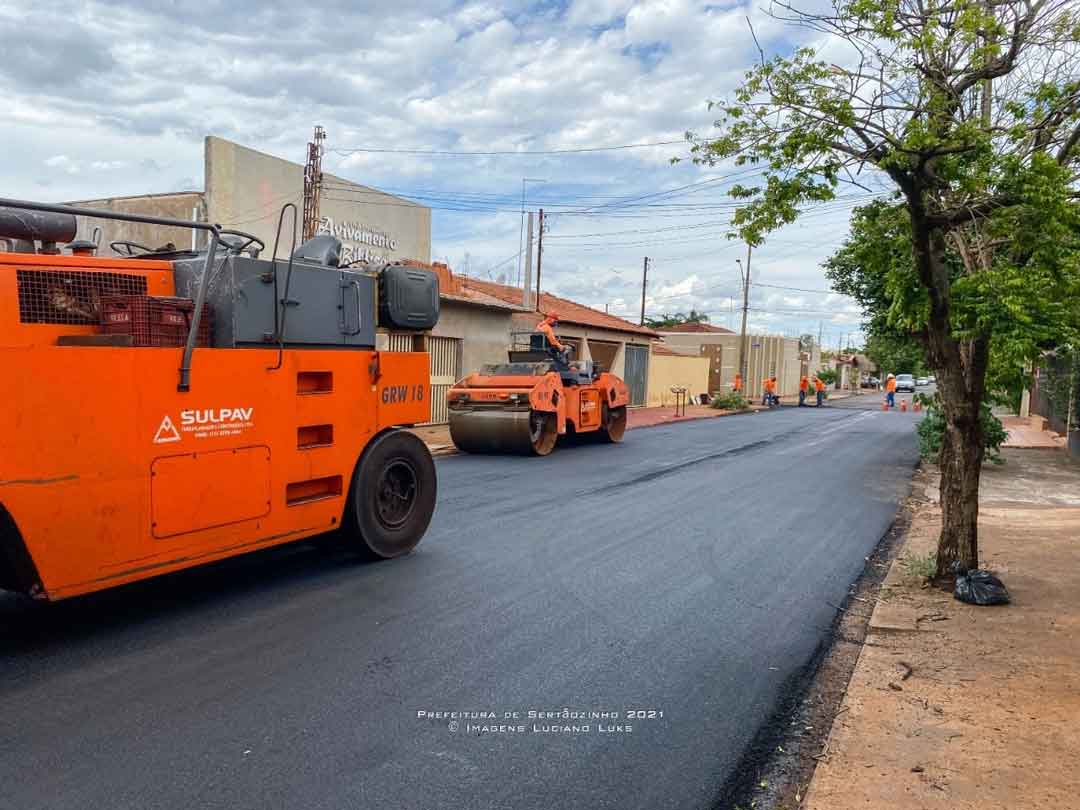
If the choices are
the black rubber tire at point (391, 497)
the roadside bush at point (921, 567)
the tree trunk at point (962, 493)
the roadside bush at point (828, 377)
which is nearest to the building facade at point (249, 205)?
the black rubber tire at point (391, 497)

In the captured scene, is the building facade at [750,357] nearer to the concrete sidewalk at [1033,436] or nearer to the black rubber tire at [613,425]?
the concrete sidewalk at [1033,436]

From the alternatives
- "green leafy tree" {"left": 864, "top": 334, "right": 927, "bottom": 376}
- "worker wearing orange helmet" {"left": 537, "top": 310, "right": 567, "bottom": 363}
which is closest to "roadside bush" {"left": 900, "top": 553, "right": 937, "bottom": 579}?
"green leafy tree" {"left": 864, "top": 334, "right": 927, "bottom": 376}

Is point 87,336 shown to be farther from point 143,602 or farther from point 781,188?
point 781,188

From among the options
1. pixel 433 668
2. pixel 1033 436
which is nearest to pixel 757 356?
pixel 1033 436

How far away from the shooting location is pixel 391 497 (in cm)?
699

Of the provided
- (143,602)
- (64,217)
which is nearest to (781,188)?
(64,217)

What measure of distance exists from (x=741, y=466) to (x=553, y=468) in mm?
3184

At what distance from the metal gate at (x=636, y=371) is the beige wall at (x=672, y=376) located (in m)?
0.85

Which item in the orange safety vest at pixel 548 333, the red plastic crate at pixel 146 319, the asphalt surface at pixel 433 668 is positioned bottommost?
the asphalt surface at pixel 433 668

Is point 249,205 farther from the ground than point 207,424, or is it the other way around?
point 249,205

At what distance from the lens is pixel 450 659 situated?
4.71 meters

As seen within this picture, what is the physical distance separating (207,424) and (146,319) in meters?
0.70

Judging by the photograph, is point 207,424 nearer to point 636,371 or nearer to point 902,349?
point 902,349

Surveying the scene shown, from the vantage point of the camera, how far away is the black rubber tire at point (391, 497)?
21.5ft
